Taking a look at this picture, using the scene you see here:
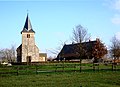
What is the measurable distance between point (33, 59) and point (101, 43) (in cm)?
2552

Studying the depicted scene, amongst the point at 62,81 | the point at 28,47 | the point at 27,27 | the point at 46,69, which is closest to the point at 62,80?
the point at 62,81

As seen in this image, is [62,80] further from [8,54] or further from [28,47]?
[8,54]

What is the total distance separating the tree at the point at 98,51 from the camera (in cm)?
8875

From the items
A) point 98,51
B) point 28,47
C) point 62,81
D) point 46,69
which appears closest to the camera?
point 62,81

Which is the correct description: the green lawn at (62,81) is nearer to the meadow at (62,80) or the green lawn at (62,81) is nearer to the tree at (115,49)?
the meadow at (62,80)

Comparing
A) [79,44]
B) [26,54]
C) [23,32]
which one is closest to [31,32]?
[23,32]

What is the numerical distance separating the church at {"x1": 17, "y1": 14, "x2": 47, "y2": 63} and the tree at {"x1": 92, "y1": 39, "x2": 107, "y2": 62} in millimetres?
20850

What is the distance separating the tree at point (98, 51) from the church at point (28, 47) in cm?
2085

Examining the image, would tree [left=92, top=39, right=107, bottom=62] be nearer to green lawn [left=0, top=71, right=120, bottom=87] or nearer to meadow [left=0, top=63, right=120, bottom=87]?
meadow [left=0, top=63, right=120, bottom=87]

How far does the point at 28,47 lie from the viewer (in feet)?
299

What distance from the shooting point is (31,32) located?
306 feet

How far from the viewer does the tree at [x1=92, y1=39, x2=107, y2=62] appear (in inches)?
3494

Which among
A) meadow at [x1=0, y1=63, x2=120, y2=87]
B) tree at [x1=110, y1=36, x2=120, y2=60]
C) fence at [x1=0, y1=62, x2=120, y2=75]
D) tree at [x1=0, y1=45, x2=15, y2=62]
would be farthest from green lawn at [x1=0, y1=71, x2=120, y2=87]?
tree at [x1=0, y1=45, x2=15, y2=62]

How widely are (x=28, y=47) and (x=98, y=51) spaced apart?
2545 centimetres
